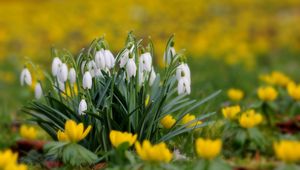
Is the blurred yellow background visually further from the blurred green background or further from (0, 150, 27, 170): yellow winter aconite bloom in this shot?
(0, 150, 27, 170): yellow winter aconite bloom

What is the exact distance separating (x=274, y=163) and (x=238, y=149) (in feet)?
1.72

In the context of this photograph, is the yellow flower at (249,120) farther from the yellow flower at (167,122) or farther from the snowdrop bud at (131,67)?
the snowdrop bud at (131,67)

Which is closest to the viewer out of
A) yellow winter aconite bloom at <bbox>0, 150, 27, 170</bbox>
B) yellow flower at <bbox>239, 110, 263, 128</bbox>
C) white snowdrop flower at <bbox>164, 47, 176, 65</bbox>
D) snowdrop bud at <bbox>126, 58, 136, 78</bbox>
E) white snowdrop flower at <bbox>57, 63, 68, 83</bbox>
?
yellow winter aconite bloom at <bbox>0, 150, 27, 170</bbox>

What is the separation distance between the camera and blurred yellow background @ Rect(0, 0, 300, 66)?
9461mm

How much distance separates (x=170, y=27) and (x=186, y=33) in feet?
1.12

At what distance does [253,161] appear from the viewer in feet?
11.5

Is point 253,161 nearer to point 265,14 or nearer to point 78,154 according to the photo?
point 78,154

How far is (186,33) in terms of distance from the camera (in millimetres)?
10461

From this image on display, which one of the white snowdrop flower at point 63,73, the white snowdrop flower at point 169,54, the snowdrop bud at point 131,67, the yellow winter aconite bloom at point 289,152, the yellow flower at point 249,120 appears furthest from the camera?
the yellow flower at point 249,120

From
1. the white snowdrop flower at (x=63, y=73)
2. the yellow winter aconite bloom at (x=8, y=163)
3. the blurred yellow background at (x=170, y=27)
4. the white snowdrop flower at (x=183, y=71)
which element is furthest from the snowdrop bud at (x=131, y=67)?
the blurred yellow background at (x=170, y=27)

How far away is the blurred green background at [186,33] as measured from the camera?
7.57 m

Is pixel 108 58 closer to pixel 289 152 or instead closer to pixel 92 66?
pixel 92 66

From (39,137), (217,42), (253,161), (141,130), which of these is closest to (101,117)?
(141,130)

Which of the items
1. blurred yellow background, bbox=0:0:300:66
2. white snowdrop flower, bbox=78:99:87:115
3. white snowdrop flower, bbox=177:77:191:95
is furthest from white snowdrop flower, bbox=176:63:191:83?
blurred yellow background, bbox=0:0:300:66
